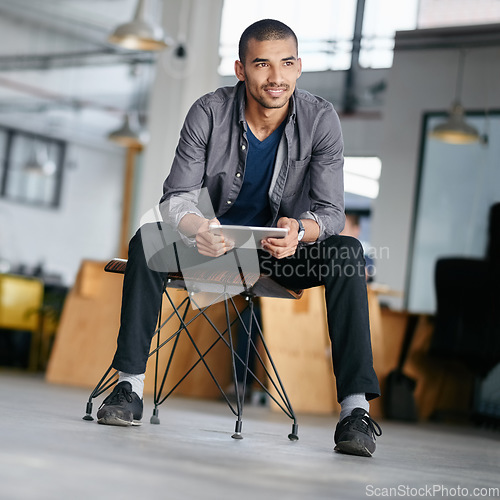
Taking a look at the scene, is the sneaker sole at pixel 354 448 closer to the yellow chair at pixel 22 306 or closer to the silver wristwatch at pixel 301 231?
the silver wristwatch at pixel 301 231

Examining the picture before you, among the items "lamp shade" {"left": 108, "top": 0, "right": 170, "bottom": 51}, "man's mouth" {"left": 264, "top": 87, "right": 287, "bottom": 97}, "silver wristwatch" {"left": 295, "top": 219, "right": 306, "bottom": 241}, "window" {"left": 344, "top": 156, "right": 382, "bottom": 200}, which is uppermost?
"lamp shade" {"left": 108, "top": 0, "right": 170, "bottom": 51}

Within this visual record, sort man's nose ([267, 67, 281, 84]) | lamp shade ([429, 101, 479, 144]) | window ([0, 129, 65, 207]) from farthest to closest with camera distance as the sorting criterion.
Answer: window ([0, 129, 65, 207]), lamp shade ([429, 101, 479, 144]), man's nose ([267, 67, 281, 84])

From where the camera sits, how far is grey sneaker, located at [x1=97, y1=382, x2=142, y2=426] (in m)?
1.94

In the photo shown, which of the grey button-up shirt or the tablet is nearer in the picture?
the tablet

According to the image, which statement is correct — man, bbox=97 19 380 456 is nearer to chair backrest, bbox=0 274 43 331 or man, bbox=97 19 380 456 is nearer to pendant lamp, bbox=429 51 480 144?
pendant lamp, bbox=429 51 480 144

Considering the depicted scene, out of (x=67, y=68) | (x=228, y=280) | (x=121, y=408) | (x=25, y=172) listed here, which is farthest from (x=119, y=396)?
(x=25, y=172)

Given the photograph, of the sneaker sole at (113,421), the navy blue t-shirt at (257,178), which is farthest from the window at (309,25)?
the sneaker sole at (113,421)

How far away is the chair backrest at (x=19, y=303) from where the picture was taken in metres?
6.55

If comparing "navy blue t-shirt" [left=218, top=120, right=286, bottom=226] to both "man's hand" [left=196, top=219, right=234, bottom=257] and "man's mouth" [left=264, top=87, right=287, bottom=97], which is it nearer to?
"man's mouth" [left=264, top=87, right=287, bottom=97]

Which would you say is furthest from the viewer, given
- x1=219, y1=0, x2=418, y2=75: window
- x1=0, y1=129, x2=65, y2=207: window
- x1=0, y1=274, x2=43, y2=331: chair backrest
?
x1=0, y1=129, x2=65, y2=207: window

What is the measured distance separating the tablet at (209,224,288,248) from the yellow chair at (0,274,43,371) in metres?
5.01

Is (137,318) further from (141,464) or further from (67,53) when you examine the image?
(67,53)

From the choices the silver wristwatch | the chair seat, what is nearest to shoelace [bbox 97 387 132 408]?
the chair seat

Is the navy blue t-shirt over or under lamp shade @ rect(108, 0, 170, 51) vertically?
under
